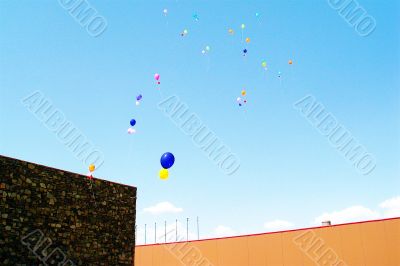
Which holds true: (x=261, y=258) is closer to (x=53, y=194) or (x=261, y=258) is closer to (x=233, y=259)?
(x=233, y=259)

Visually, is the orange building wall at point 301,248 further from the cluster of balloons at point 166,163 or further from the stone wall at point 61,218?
the cluster of balloons at point 166,163

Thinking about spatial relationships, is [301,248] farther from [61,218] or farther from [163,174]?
[61,218]

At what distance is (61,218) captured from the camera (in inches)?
378

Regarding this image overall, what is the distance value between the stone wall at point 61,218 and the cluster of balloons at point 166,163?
6.11 ft

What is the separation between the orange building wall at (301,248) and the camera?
13.5 m

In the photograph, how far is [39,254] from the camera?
29.2 ft

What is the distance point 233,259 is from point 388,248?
263 inches

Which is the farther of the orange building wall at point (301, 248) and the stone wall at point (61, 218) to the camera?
the orange building wall at point (301, 248)

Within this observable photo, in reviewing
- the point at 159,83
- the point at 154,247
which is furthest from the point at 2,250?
the point at 154,247

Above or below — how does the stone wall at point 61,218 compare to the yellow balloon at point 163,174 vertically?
below

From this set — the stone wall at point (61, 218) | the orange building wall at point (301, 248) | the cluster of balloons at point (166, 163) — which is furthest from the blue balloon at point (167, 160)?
the orange building wall at point (301, 248)

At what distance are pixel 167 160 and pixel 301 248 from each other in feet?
26.0

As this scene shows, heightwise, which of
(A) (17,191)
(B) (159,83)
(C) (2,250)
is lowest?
(C) (2,250)

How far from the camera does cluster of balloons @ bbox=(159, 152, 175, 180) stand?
34.0 ft
